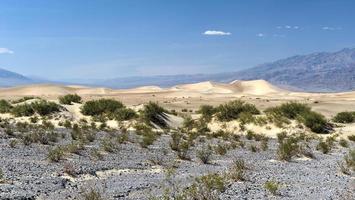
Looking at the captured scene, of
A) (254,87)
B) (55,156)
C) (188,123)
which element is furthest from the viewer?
(254,87)

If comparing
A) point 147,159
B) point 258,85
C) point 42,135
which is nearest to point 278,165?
point 147,159

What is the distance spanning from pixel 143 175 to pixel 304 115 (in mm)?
24321

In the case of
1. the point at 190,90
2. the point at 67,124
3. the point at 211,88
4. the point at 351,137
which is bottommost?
Answer: the point at 351,137

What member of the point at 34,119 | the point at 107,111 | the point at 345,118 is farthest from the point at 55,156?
the point at 345,118

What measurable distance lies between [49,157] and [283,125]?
22669mm

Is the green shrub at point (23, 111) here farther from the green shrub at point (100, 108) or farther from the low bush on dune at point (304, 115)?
the low bush on dune at point (304, 115)

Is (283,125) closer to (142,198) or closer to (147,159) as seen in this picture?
(147,159)

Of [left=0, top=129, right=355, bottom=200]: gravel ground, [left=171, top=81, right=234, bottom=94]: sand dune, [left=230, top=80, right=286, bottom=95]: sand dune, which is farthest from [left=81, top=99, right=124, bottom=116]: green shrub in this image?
[left=230, top=80, right=286, bottom=95]: sand dune

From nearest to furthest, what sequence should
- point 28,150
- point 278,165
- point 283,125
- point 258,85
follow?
1. point 278,165
2. point 28,150
3. point 283,125
4. point 258,85

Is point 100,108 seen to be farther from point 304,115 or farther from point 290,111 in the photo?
point 304,115

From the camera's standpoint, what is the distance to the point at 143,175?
59.9 ft

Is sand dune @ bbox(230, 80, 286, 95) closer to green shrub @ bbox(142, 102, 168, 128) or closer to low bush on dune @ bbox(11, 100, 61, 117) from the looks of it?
green shrub @ bbox(142, 102, 168, 128)

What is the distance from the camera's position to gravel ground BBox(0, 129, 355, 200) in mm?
14805

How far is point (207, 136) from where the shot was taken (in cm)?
3566
